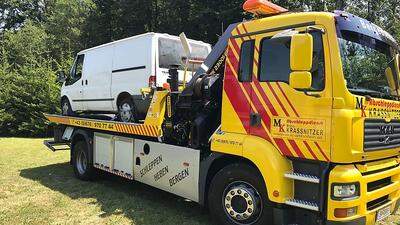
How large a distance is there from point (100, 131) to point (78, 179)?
4.58ft

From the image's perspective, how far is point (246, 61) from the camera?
18.5 ft

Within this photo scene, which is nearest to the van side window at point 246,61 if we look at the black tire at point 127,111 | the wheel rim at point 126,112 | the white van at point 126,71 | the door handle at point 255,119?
the door handle at point 255,119

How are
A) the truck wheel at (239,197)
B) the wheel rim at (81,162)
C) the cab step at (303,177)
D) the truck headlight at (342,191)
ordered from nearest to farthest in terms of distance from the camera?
the truck headlight at (342,191) → the cab step at (303,177) → the truck wheel at (239,197) → the wheel rim at (81,162)

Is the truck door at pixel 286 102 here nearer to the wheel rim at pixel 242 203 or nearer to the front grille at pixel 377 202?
the wheel rim at pixel 242 203

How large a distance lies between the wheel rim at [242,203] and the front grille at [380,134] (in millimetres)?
1486

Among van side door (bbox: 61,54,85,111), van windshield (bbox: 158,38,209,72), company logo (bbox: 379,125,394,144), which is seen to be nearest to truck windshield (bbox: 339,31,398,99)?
company logo (bbox: 379,125,394,144)

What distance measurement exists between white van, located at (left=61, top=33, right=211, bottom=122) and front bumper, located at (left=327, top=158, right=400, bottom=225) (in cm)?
342

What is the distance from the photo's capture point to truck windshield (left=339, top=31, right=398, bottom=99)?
488 centimetres

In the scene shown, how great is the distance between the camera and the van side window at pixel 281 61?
4.82 m

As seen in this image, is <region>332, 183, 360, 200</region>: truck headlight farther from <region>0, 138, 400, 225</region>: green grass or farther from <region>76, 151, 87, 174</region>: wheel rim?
<region>76, 151, 87, 174</region>: wheel rim

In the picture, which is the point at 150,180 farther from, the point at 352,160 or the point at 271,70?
the point at 352,160

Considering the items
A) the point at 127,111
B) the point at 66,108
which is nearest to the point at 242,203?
the point at 127,111

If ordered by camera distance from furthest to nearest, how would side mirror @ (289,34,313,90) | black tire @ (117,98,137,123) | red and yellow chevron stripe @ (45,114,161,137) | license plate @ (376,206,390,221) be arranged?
black tire @ (117,98,137,123), red and yellow chevron stripe @ (45,114,161,137), license plate @ (376,206,390,221), side mirror @ (289,34,313,90)

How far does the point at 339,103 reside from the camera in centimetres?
466
